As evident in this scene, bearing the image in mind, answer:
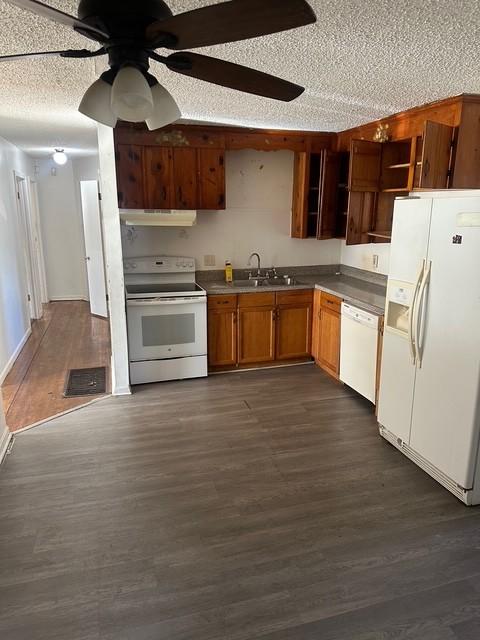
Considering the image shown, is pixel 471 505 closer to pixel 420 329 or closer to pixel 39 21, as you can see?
pixel 420 329

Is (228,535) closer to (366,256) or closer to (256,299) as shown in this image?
(256,299)

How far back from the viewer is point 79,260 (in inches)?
308

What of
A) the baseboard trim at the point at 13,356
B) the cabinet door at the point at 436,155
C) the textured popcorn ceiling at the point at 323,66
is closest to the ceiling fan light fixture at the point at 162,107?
the textured popcorn ceiling at the point at 323,66

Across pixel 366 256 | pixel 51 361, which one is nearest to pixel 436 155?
pixel 366 256

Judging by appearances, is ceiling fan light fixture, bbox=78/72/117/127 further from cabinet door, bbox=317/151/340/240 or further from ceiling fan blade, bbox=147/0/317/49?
cabinet door, bbox=317/151/340/240

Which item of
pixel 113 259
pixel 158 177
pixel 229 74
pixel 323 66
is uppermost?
pixel 323 66

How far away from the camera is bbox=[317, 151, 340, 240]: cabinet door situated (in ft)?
14.7

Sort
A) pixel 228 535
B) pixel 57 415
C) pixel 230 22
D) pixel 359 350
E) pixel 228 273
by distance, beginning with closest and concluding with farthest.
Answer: pixel 230 22
pixel 228 535
pixel 57 415
pixel 359 350
pixel 228 273

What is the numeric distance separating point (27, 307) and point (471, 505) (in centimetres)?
549

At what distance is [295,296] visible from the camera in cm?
457

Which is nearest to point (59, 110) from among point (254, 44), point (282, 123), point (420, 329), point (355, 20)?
point (282, 123)

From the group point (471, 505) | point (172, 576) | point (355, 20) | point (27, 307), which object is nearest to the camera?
point (355, 20)

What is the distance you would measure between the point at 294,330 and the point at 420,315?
200 centimetres

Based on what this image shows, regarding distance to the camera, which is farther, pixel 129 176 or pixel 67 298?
pixel 67 298
